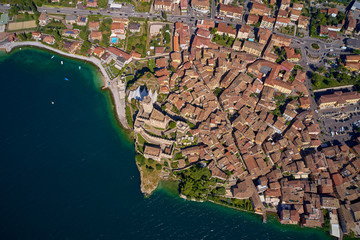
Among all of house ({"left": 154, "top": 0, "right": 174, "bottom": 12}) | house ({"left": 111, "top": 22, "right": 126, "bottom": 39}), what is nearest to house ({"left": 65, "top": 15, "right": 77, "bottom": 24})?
house ({"left": 111, "top": 22, "right": 126, "bottom": 39})

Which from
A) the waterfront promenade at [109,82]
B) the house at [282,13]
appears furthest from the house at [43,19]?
A: the house at [282,13]

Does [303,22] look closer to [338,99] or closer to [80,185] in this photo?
[338,99]

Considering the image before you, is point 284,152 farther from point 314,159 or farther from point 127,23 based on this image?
point 127,23

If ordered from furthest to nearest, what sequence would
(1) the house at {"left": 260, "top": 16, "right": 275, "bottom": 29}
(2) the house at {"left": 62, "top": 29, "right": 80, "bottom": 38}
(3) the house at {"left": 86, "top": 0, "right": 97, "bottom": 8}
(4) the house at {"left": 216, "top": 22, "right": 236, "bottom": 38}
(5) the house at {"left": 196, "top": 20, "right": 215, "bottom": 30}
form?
1. (3) the house at {"left": 86, "top": 0, "right": 97, "bottom": 8}
2. (1) the house at {"left": 260, "top": 16, "right": 275, "bottom": 29}
3. (5) the house at {"left": 196, "top": 20, "right": 215, "bottom": 30}
4. (2) the house at {"left": 62, "top": 29, "right": 80, "bottom": 38}
5. (4) the house at {"left": 216, "top": 22, "right": 236, "bottom": 38}

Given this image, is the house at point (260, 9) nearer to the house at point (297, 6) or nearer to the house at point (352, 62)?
the house at point (297, 6)

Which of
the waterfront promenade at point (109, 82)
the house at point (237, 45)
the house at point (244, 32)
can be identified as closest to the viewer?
the waterfront promenade at point (109, 82)

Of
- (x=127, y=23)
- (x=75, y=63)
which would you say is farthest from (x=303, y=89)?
(x=75, y=63)

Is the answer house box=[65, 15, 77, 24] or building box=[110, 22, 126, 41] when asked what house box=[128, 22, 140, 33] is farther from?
house box=[65, 15, 77, 24]
